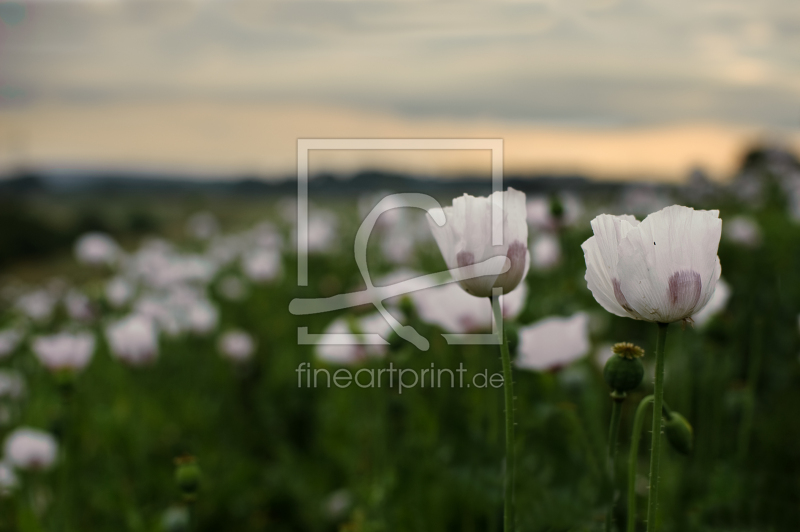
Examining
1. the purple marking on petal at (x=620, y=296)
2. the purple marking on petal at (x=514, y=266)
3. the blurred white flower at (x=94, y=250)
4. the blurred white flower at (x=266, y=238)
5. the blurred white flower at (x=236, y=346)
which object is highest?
the blurred white flower at (x=266, y=238)

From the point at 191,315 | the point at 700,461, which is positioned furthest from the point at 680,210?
the point at 191,315

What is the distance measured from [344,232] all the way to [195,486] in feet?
19.1

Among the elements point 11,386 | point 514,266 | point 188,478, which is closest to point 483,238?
point 514,266

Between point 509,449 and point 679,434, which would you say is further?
point 679,434

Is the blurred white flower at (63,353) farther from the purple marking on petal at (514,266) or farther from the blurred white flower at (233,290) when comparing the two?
the blurred white flower at (233,290)

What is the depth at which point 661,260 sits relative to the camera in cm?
70

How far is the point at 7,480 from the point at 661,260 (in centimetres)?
197

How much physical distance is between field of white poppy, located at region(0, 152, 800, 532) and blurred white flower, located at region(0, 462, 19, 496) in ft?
0.04

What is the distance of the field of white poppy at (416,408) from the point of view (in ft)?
4.47

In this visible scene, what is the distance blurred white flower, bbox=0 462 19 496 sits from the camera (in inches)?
74.9

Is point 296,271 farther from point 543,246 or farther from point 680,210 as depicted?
point 680,210

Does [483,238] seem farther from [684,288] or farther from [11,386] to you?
[11,386]

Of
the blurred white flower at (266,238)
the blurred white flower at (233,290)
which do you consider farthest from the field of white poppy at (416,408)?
the blurred white flower at (266,238)

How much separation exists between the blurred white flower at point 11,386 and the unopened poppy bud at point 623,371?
9.13ft
